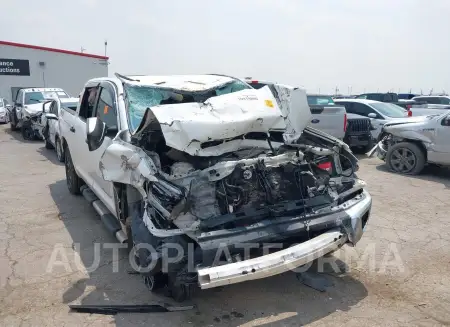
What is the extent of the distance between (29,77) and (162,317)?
1066 inches

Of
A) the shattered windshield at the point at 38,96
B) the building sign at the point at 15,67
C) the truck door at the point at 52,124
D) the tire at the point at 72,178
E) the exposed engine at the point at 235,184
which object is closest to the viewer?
the exposed engine at the point at 235,184

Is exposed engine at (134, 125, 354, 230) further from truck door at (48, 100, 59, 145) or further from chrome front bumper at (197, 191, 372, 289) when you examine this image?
truck door at (48, 100, 59, 145)

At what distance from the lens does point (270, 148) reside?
12.8 feet

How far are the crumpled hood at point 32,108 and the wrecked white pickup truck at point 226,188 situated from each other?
10929mm

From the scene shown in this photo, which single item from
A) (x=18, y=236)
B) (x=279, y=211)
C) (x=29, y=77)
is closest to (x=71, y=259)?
(x=18, y=236)

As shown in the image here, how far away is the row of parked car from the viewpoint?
3.05m

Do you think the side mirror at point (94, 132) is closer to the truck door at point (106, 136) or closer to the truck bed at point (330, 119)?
the truck door at point (106, 136)

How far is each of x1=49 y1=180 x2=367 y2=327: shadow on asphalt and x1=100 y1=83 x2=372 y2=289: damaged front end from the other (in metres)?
0.48

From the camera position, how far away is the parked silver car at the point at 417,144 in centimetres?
789

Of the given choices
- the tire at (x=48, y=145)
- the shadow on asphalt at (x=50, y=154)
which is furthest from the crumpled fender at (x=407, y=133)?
the tire at (x=48, y=145)

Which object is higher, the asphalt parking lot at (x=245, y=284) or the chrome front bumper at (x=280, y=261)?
→ the chrome front bumper at (x=280, y=261)

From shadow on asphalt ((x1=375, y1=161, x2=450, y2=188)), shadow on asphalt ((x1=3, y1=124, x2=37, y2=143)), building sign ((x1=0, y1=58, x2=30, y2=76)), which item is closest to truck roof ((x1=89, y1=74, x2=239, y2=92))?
shadow on asphalt ((x1=375, y1=161, x2=450, y2=188))

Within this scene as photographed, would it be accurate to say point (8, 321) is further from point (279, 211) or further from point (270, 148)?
point (270, 148)

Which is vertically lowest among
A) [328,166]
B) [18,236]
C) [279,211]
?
[18,236]
